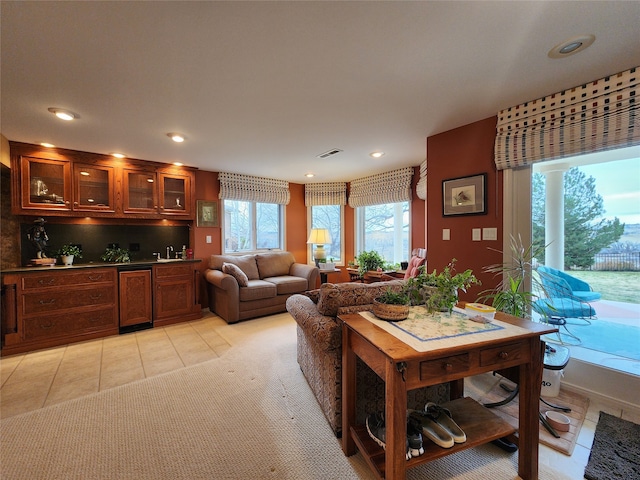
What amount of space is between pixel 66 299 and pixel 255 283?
2172 mm

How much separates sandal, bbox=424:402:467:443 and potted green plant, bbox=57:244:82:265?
4.14 meters

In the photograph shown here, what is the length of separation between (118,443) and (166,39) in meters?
2.36

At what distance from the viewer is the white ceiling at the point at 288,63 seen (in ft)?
4.09

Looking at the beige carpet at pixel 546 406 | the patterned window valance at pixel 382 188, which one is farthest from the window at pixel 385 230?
the beige carpet at pixel 546 406

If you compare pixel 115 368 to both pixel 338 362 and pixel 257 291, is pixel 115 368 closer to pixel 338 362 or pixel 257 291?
pixel 257 291

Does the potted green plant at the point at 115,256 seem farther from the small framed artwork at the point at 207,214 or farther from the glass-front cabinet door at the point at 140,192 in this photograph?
the small framed artwork at the point at 207,214

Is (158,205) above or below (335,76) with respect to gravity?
below

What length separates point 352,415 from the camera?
1.51 m

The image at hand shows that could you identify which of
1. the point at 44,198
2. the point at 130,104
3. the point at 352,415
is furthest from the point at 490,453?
the point at 44,198

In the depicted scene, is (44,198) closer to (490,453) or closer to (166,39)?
(166,39)

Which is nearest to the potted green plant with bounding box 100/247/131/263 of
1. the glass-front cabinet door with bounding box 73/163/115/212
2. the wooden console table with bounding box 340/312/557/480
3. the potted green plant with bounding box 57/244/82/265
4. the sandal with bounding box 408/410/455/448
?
the potted green plant with bounding box 57/244/82/265

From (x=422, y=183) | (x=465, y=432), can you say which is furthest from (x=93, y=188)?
(x=465, y=432)

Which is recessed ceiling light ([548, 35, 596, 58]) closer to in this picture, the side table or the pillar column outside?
the pillar column outside

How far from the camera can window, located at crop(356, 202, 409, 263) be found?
15.4 feet
